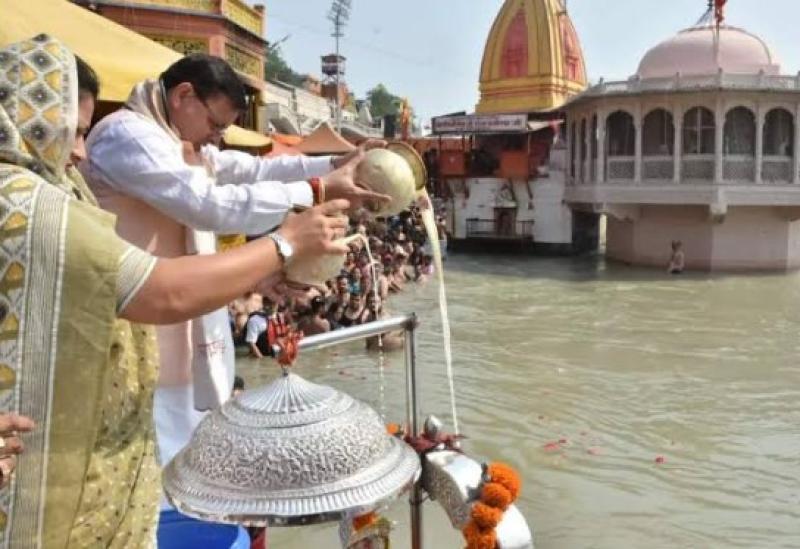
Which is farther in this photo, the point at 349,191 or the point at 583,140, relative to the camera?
the point at 583,140

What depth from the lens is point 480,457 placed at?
20.2 ft

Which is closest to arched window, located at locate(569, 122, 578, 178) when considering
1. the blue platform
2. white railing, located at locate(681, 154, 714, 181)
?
white railing, located at locate(681, 154, 714, 181)

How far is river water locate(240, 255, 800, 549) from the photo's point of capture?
505 centimetres

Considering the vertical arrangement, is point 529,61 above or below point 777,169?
above

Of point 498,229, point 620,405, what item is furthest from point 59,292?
point 498,229

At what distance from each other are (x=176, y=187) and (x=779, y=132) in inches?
768

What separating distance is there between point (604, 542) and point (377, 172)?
3.44m

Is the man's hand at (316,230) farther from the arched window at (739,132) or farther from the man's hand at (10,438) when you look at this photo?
the arched window at (739,132)

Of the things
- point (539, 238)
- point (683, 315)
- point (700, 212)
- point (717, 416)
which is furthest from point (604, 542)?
point (539, 238)

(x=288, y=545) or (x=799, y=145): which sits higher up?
(x=799, y=145)

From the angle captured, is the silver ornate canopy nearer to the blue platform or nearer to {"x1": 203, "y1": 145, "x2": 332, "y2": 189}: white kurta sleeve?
the blue platform

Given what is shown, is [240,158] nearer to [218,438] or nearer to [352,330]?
[352,330]

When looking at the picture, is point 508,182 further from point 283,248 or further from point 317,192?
point 283,248

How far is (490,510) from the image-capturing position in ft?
6.57
